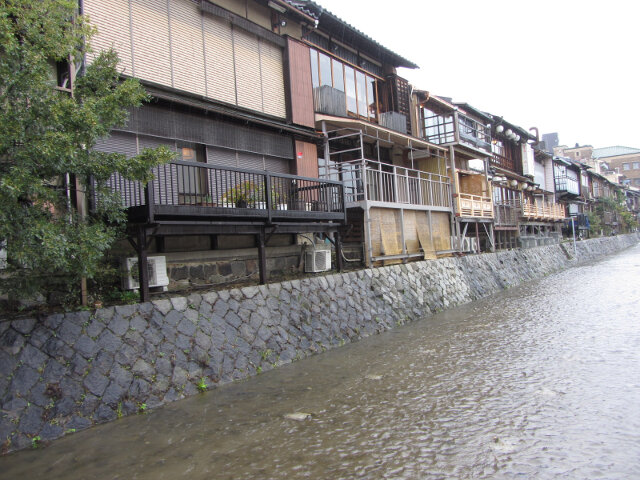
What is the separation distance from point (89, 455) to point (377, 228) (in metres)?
11.9

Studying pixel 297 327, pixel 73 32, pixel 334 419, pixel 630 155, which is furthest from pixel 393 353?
pixel 630 155

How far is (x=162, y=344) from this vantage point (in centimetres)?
816

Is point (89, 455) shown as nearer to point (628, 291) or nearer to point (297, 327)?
point (297, 327)

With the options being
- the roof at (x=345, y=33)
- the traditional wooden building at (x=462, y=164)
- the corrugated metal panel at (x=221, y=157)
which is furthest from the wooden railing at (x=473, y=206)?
the corrugated metal panel at (x=221, y=157)

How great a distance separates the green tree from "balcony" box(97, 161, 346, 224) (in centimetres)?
95

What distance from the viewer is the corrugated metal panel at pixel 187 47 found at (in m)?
12.2

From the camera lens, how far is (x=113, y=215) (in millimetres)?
7039

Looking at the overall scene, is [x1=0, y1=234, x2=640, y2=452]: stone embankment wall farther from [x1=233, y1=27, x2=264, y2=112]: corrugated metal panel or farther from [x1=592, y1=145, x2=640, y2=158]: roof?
[x1=592, y1=145, x2=640, y2=158]: roof

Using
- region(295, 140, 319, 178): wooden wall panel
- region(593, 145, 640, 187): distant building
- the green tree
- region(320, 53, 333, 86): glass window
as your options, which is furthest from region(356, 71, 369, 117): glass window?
region(593, 145, 640, 187): distant building

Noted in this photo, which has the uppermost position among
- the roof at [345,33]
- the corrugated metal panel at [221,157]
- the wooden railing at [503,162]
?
the roof at [345,33]

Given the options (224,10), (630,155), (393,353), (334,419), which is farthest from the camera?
(630,155)

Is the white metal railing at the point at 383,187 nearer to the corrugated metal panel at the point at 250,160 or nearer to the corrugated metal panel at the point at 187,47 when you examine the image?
the corrugated metal panel at the point at 250,160

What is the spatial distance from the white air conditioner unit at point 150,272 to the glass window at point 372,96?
13.5 m

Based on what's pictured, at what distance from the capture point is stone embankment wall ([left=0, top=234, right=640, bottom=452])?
6395 millimetres
